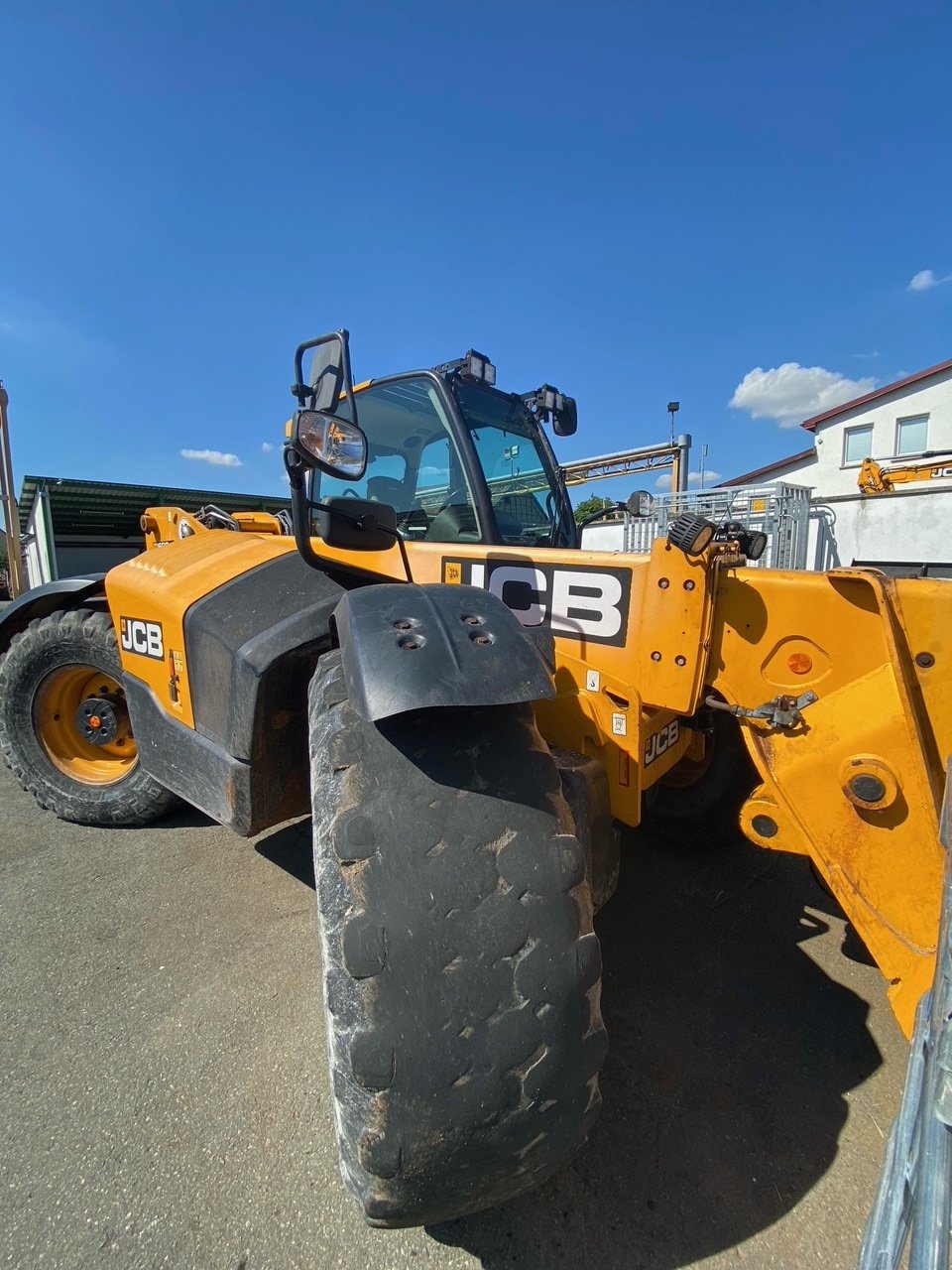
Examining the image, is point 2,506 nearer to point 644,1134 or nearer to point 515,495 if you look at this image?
point 515,495

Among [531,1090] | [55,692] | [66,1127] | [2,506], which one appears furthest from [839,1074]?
[2,506]

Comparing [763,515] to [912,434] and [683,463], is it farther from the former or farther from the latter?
[912,434]

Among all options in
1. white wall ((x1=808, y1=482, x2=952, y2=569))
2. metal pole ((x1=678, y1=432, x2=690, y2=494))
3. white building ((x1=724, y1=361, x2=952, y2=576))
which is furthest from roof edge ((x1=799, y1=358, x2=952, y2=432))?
metal pole ((x1=678, y1=432, x2=690, y2=494))

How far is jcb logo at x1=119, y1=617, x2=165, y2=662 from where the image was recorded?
94.3 inches

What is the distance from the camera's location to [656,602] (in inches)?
67.7

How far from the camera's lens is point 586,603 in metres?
1.85

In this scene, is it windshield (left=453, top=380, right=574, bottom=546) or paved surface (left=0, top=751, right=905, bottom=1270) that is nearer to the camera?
paved surface (left=0, top=751, right=905, bottom=1270)

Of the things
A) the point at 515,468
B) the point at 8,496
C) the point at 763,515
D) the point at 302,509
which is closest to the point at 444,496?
the point at 515,468

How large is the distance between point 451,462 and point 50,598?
95.2 inches

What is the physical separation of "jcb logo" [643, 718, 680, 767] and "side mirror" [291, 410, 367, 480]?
1171 mm

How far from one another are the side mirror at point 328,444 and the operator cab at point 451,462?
49 centimetres

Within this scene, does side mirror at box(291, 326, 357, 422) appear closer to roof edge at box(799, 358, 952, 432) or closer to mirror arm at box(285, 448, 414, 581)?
mirror arm at box(285, 448, 414, 581)

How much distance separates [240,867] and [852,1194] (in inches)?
96.2

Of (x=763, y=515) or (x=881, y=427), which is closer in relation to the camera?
(x=763, y=515)
